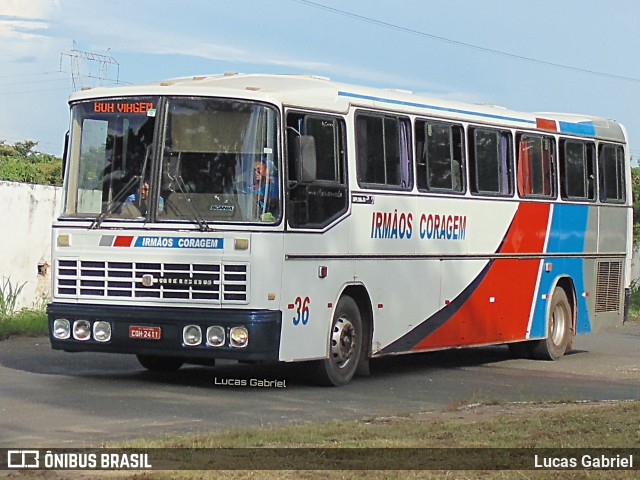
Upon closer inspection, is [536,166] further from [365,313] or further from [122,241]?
[122,241]

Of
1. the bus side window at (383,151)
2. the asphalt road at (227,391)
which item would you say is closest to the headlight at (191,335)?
the asphalt road at (227,391)

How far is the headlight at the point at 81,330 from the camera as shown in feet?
47.9

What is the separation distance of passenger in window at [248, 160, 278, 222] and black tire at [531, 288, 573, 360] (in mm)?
7302

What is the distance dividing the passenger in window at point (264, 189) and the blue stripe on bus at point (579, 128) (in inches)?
305

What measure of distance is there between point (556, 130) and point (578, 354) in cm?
362

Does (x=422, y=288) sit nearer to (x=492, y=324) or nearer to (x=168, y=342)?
(x=492, y=324)

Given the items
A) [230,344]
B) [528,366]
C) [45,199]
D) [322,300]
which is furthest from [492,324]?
[45,199]

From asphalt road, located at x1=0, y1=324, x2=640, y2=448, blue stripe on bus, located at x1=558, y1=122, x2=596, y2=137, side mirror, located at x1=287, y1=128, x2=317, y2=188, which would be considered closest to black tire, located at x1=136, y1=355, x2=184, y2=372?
asphalt road, located at x1=0, y1=324, x2=640, y2=448

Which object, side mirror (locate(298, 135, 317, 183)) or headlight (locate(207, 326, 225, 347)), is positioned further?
side mirror (locate(298, 135, 317, 183))

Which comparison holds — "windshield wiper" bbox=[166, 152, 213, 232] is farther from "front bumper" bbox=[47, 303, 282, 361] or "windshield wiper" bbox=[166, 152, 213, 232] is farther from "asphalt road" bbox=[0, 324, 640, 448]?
"asphalt road" bbox=[0, 324, 640, 448]

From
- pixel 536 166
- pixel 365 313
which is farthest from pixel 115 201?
pixel 536 166

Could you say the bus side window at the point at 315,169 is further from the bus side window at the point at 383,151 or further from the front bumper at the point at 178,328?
the front bumper at the point at 178,328

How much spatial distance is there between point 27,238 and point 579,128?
8.96 m

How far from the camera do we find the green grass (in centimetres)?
2001
